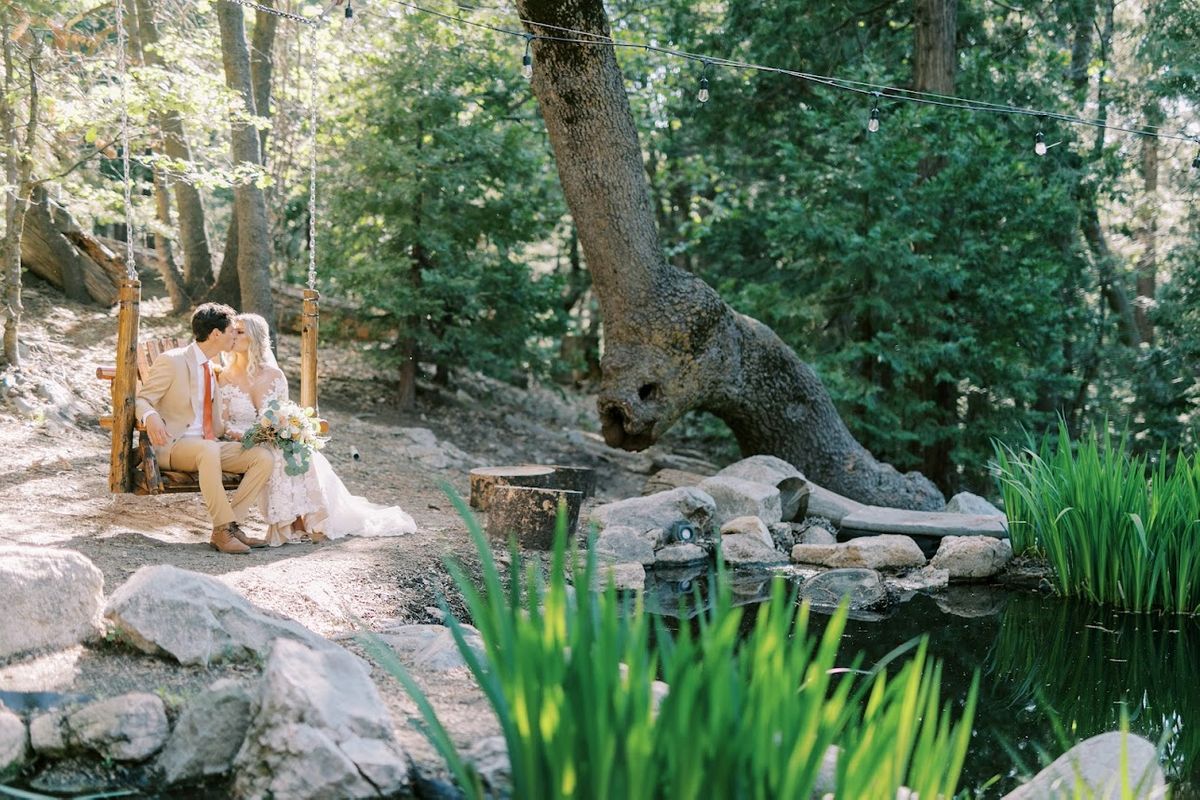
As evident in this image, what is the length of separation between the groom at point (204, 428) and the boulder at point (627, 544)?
2040 millimetres

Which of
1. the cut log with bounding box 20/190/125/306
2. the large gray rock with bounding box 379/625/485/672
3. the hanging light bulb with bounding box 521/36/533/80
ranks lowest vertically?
the large gray rock with bounding box 379/625/485/672

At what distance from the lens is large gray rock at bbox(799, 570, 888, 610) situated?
6160 millimetres

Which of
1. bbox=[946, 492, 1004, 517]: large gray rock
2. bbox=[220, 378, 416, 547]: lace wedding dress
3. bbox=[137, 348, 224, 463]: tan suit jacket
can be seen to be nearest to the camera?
bbox=[137, 348, 224, 463]: tan suit jacket

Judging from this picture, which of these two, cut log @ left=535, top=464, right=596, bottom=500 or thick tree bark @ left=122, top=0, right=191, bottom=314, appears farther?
thick tree bark @ left=122, top=0, right=191, bottom=314

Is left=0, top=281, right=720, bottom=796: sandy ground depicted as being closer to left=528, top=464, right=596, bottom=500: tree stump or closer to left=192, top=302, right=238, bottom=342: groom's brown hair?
left=528, top=464, right=596, bottom=500: tree stump

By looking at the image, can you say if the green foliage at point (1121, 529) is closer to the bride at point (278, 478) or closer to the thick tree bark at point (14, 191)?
the bride at point (278, 478)

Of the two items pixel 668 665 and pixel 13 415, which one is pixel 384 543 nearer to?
pixel 13 415

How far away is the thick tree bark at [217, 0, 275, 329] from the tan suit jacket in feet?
13.1

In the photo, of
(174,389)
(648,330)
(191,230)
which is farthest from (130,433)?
(191,230)

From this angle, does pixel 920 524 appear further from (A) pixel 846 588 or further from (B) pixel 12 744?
(B) pixel 12 744

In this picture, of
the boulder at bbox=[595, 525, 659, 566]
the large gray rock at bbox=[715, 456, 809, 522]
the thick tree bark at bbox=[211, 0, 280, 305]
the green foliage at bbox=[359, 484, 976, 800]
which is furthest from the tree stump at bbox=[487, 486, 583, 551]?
the thick tree bark at bbox=[211, 0, 280, 305]

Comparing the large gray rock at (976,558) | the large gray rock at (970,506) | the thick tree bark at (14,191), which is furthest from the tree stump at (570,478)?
the thick tree bark at (14,191)

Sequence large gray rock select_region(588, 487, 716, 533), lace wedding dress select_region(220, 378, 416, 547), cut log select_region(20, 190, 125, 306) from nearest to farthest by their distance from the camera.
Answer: lace wedding dress select_region(220, 378, 416, 547) → large gray rock select_region(588, 487, 716, 533) → cut log select_region(20, 190, 125, 306)

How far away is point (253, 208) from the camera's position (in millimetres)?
10070
